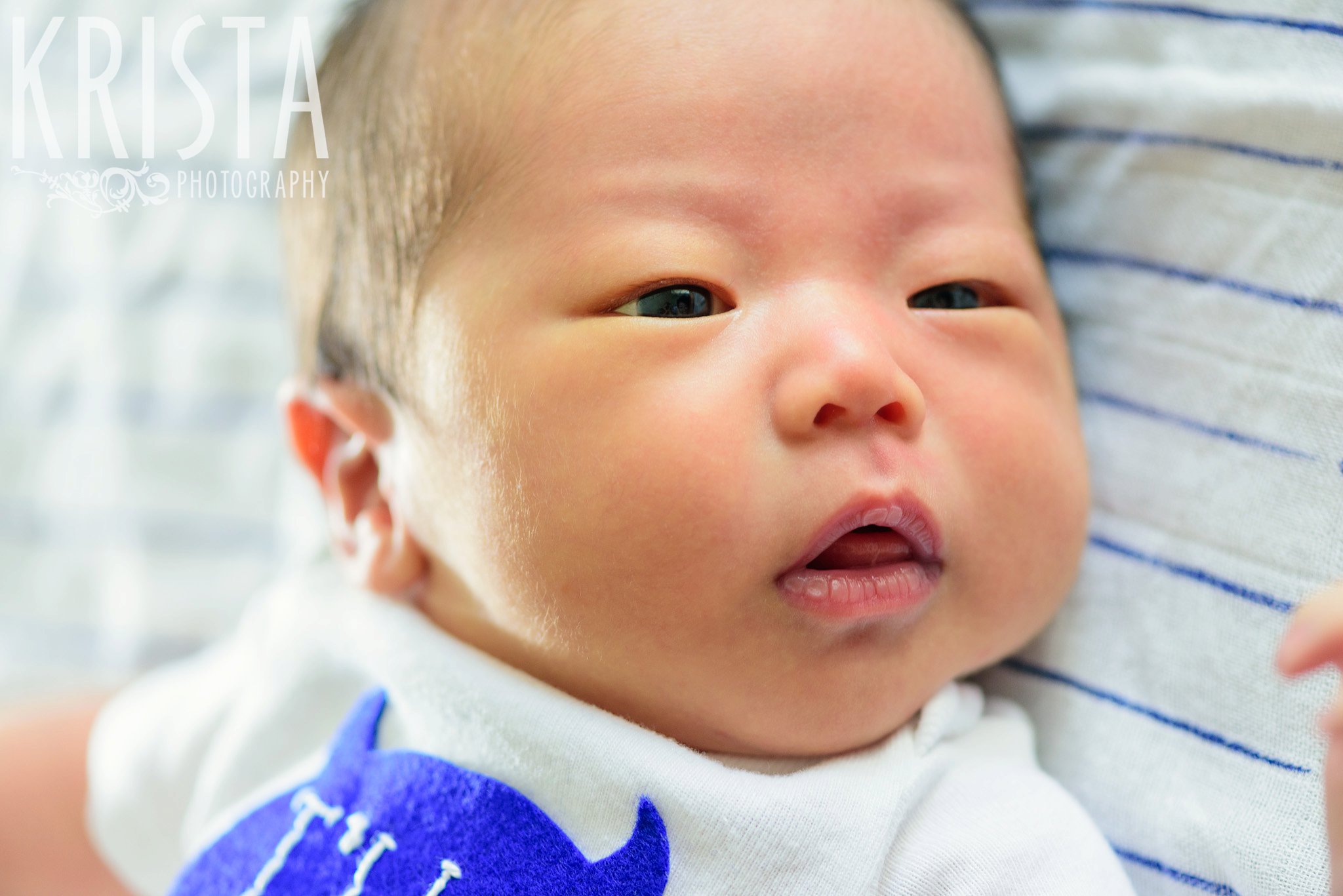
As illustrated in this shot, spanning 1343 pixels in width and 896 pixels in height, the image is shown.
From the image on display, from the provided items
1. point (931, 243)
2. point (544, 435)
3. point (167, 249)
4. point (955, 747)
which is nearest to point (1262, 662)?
point (955, 747)

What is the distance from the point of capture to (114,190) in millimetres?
1603

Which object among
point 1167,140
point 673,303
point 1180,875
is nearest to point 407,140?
point 673,303

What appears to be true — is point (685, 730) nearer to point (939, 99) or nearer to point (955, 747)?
point (955, 747)

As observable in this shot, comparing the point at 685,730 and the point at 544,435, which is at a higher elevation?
the point at 544,435

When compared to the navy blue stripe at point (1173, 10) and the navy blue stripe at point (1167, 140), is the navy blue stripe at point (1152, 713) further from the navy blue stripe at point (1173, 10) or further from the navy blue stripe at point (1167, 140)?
the navy blue stripe at point (1173, 10)

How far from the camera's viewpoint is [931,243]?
0.91 m

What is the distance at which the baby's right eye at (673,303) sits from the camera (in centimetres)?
86

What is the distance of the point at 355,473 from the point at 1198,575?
711 mm

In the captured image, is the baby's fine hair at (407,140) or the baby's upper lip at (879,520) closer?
the baby's upper lip at (879,520)

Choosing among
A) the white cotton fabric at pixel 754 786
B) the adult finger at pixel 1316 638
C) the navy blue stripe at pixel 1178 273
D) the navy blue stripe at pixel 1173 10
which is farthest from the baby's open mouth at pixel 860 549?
the navy blue stripe at pixel 1173 10

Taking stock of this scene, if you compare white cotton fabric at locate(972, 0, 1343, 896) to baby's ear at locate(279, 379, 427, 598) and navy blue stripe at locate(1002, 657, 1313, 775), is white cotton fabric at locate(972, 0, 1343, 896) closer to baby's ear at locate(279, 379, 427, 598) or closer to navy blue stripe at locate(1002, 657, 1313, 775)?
navy blue stripe at locate(1002, 657, 1313, 775)

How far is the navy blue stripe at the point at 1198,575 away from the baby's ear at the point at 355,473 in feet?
1.91

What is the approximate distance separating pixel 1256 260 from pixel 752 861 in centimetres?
63

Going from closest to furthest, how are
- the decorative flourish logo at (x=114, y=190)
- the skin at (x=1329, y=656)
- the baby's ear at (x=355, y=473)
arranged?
1. the skin at (x=1329, y=656)
2. the baby's ear at (x=355, y=473)
3. the decorative flourish logo at (x=114, y=190)
